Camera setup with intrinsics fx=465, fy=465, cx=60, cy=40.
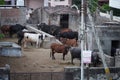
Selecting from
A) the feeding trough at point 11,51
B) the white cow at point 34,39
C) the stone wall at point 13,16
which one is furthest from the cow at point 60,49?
the stone wall at point 13,16

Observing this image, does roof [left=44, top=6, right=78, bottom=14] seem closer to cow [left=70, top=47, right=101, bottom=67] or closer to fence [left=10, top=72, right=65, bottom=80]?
cow [left=70, top=47, right=101, bottom=67]

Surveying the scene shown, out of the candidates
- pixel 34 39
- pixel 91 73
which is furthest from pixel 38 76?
pixel 34 39

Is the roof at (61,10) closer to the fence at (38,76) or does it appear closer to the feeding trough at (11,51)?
the feeding trough at (11,51)

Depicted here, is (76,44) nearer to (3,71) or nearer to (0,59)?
(0,59)

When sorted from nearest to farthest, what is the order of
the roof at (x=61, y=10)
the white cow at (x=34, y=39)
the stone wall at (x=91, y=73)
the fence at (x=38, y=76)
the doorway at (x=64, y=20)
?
the stone wall at (x=91, y=73) → the fence at (x=38, y=76) → the white cow at (x=34, y=39) → the roof at (x=61, y=10) → the doorway at (x=64, y=20)

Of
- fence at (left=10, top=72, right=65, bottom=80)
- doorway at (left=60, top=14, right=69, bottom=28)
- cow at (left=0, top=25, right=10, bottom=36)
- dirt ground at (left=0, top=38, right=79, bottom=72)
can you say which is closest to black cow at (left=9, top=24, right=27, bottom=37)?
cow at (left=0, top=25, right=10, bottom=36)

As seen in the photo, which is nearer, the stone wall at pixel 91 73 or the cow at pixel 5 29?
the stone wall at pixel 91 73

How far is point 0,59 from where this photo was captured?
2778cm

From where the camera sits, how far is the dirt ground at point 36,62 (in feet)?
84.0

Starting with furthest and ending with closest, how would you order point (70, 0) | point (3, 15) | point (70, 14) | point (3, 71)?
point (70, 0), point (70, 14), point (3, 15), point (3, 71)

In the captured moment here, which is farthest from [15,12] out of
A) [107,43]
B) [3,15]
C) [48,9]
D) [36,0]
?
[36,0]

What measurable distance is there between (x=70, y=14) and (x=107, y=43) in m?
18.6

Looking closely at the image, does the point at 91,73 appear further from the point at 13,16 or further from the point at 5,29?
the point at 13,16

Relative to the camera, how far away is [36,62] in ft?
91.0
